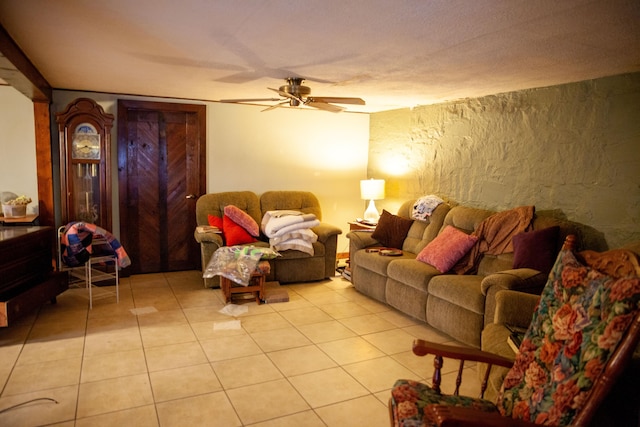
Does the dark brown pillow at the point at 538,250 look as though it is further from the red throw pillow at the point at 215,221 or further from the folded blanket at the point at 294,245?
the red throw pillow at the point at 215,221

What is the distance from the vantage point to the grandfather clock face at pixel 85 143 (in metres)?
4.81

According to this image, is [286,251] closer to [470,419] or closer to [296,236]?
[296,236]

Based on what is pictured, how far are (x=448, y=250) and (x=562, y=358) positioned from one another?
2.45m

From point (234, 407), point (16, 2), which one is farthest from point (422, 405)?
point (16, 2)

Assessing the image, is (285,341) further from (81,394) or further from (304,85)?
(304,85)

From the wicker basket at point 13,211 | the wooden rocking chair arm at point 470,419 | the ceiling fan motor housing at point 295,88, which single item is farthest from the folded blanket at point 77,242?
the wooden rocking chair arm at point 470,419

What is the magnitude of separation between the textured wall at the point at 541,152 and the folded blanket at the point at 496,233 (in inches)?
11.8

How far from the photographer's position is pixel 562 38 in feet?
8.09

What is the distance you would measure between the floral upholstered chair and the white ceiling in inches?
46.3

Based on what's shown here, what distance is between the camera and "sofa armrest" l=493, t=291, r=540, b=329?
273 centimetres

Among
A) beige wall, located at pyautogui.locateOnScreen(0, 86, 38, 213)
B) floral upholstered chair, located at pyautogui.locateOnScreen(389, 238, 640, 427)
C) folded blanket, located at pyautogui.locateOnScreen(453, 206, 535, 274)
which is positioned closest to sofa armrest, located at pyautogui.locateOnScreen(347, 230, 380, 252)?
folded blanket, located at pyautogui.locateOnScreen(453, 206, 535, 274)

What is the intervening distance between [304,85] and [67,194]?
2905 millimetres

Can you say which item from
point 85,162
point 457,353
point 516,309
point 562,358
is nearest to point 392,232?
point 516,309

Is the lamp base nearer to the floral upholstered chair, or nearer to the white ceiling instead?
the white ceiling
